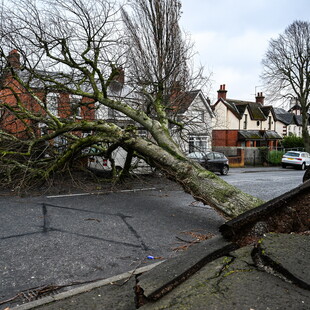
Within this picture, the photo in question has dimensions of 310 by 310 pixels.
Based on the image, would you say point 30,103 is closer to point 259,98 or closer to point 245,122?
point 245,122

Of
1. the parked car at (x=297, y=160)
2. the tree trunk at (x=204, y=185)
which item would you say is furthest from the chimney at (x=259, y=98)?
the tree trunk at (x=204, y=185)

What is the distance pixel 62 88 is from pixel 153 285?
9117 mm

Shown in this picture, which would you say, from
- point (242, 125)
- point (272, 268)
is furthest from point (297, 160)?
point (272, 268)

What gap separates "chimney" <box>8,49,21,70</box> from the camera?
9.34m

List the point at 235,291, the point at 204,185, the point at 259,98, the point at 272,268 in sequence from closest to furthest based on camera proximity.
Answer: the point at 235,291 < the point at 272,268 < the point at 204,185 < the point at 259,98

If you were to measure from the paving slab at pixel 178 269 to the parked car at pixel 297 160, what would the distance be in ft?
83.4

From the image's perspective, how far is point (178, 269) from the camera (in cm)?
206

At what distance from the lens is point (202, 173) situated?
6.38 meters

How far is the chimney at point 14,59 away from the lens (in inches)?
368

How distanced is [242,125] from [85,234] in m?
35.3

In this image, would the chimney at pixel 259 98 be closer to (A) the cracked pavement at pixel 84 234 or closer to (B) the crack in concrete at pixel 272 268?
(A) the cracked pavement at pixel 84 234

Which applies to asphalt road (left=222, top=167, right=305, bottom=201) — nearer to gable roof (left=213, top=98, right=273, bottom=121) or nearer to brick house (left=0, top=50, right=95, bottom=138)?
brick house (left=0, top=50, right=95, bottom=138)

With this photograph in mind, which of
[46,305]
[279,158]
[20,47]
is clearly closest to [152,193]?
[20,47]

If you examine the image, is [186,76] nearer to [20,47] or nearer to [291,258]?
[20,47]
